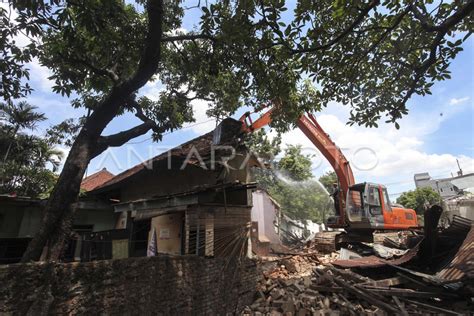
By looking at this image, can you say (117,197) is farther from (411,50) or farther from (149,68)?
(411,50)

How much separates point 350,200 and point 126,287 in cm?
913

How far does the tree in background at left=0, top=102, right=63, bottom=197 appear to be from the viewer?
48.1 feet

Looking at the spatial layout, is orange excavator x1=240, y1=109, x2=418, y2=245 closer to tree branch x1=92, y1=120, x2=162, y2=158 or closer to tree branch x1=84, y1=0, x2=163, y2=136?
tree branch x1=92, y1=120, x2=162, y2=158

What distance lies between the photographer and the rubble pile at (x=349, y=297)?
20.1 ft

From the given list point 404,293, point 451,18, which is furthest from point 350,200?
point 451,18

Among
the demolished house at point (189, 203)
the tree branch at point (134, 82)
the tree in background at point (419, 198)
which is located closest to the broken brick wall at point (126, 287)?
the demolished house at point (189, 203)

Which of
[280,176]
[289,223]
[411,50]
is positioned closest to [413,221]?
[411,50]

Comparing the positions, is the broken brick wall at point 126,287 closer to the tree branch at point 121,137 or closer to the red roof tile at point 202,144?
the tree branch at point 121,137

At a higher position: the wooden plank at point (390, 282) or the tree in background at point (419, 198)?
the tree in background at point (419, 198)

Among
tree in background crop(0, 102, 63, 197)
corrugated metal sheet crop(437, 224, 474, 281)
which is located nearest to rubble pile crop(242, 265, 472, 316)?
corrugated metal sheet crop(437, 224, 474, 281)

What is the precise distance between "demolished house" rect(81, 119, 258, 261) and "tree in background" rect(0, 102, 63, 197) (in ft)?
15.6

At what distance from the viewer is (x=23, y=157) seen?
1535 cm

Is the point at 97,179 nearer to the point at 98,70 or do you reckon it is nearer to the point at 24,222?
the point at 24,222

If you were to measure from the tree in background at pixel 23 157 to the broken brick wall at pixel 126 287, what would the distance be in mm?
10961
